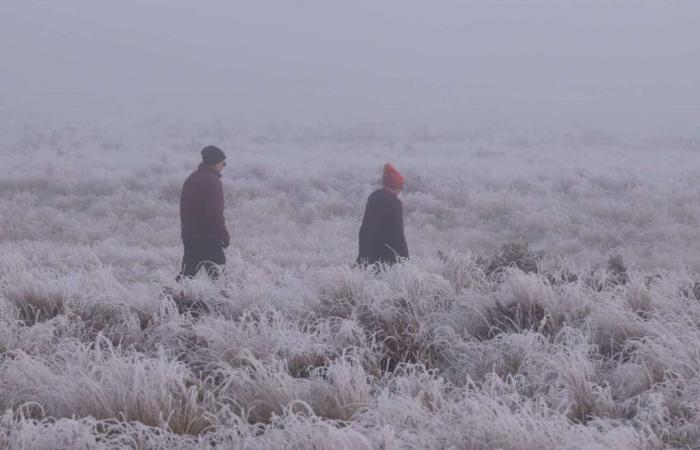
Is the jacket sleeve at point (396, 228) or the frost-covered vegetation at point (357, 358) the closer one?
the frost-covered vegetation at point (357, 358)

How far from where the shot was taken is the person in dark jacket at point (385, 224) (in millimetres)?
8977

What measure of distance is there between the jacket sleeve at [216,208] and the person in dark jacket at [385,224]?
1.51 metres

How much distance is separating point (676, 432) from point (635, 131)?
4183 centimetres

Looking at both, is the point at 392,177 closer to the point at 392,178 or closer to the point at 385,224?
the point at 392,178

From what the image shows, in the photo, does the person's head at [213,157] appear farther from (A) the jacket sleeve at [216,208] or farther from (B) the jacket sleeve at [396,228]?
(B) the jacket sleeve at [396,228]

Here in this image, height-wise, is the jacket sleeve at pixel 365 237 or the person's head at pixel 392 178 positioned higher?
the person's head at pixel 392 178

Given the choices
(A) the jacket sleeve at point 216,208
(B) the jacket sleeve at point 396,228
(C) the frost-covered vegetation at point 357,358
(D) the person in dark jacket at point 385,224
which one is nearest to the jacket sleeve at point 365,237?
(D) the person in dark jacket at point 385,224

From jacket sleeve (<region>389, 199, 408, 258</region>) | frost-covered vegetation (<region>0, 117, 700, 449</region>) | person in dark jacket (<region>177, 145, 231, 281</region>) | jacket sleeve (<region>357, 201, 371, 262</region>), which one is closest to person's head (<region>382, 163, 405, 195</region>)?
jacket sleeve (<region>389, 199, 408, 258</region>)

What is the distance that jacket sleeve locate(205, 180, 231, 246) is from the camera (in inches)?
351

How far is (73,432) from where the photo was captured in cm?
405

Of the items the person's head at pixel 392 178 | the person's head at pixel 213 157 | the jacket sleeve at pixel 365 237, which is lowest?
the jacket sleeve at pixel 365 237

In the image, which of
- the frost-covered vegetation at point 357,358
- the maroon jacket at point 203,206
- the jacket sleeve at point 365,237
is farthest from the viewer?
the jacket sleeve at point 365,237

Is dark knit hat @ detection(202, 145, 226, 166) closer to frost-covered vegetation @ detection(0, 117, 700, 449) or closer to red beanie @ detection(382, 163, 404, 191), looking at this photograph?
frost-covered vegetation @ detection(0, 117, 700, 449)

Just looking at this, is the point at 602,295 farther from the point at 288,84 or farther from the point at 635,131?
the point at 288,84
